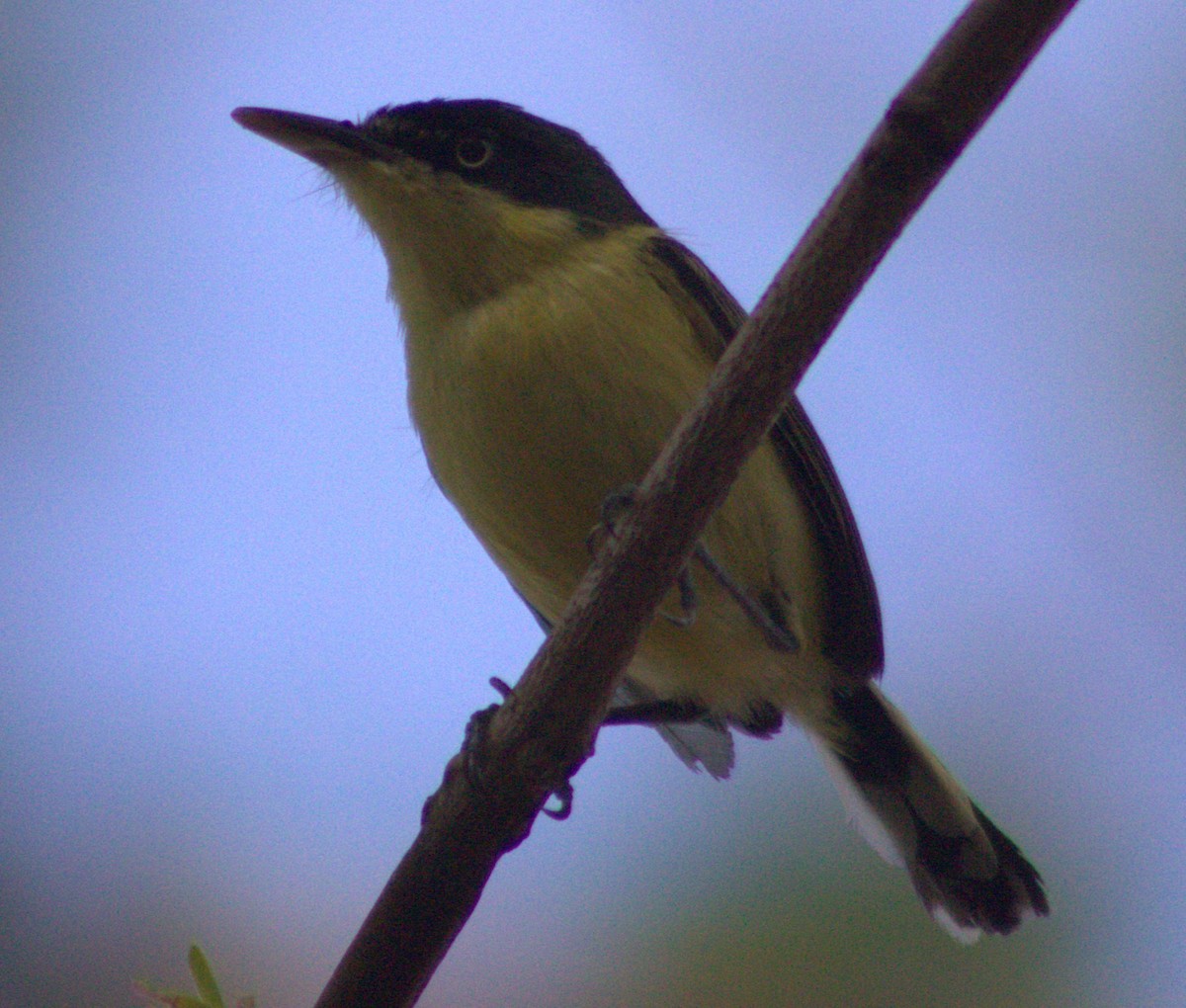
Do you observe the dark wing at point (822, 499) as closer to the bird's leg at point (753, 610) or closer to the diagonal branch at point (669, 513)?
the bird's leg at point (753, 610)

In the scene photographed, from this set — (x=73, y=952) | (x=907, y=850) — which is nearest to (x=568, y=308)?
(x=907, y=850)

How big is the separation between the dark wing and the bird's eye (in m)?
0.59

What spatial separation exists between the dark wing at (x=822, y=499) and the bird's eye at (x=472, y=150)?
0.59 m

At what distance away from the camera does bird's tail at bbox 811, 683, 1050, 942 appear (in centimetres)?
406

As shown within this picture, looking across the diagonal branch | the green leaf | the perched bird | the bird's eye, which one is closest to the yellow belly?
the perched bird

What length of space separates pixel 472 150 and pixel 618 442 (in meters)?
1.27

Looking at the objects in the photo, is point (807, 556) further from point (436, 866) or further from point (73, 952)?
point (73, 952)

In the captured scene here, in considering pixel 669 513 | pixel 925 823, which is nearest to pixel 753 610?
pixel 925 823

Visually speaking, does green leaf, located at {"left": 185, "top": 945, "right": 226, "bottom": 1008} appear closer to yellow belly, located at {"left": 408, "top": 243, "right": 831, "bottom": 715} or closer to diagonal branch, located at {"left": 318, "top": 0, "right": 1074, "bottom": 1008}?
diagonal branch, located at {"left": 318, "top": 0, "right": 1074, "bottom": 1008}

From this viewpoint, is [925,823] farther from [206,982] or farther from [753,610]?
[206,982]

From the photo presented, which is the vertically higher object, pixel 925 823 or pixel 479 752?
pixel 925 823

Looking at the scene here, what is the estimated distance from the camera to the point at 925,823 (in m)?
4.20

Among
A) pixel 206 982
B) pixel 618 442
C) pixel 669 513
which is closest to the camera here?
pixel 206 982

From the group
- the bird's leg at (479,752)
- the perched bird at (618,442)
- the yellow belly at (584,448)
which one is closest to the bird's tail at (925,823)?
the perched bird at (618,442)
